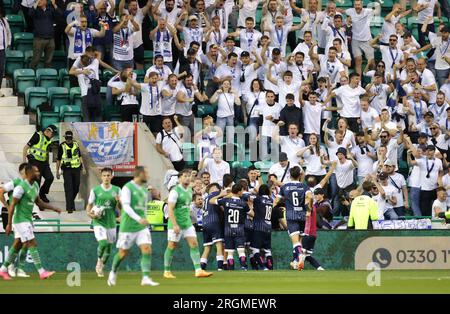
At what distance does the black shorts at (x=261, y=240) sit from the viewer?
29.4 metres

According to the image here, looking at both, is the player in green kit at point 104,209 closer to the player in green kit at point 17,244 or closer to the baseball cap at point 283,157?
the player in green kit at point 17,244

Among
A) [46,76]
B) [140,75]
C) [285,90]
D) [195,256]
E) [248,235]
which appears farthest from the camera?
[140,75]

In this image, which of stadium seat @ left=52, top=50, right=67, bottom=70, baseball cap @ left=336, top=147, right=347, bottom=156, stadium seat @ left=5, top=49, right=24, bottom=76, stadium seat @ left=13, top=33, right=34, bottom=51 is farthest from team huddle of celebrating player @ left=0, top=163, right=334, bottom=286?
stadium seat @ left=13, top=33, right=34, bottom=51

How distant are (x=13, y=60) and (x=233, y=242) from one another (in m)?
8.65

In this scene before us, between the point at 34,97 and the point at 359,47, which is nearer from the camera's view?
the point at 34,97

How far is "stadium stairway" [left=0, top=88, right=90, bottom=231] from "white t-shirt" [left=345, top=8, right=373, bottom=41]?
28.7ft

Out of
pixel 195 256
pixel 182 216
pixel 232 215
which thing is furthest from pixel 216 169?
pixel 195 256

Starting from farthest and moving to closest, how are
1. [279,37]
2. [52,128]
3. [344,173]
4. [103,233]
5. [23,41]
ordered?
[279,37] → [23,41] → [344,173] → [52,128] → [103,233]

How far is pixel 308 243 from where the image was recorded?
28969 mm

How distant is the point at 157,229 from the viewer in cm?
3017

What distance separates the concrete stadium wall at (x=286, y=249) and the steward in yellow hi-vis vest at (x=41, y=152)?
6.10ft

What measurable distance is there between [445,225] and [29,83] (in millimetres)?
10665

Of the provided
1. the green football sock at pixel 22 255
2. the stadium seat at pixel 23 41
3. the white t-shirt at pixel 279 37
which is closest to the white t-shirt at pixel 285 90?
the white t-shirt at pixel 279 37

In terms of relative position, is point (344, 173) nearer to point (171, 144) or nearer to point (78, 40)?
point (171, 144)
